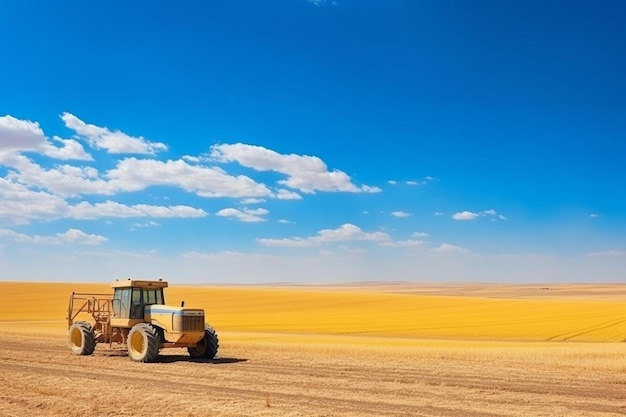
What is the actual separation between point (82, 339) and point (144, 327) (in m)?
3.74

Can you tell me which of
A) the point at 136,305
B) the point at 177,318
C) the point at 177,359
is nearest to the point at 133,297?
the point at 136,305

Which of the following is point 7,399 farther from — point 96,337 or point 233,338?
point 233,338

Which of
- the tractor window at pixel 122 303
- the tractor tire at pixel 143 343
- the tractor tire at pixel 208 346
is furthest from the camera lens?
the tractor window at pixel 122 303

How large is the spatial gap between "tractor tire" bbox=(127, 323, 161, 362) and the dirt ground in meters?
0.40

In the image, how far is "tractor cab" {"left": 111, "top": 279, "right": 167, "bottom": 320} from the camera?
25688 mm

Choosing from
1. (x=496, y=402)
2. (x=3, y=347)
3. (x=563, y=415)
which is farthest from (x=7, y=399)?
(x=3, y=347)

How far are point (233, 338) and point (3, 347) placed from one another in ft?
40.2

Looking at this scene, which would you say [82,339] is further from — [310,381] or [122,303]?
[310,381]

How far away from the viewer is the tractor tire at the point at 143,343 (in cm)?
2370

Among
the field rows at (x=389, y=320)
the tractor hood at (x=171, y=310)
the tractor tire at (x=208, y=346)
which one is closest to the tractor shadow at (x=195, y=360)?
the tractor tire at (x=208, y=346)

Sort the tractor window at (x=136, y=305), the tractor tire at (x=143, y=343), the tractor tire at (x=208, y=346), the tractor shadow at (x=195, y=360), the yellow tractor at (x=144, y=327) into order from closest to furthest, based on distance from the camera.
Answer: the tractor tire at (x=143, y=343)
the yellow tractor at (x=144, y=327)
the tractor shadow at (x=195, y=360)
the tractor tire at (x=208, y=346)
the tractor window at (x=136, y=305)

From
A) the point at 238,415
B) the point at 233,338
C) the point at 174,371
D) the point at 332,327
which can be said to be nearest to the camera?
the point at 238,415

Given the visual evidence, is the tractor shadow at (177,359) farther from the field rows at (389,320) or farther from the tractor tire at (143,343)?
the field rows at (389,320)

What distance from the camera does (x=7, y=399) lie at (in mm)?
15820
